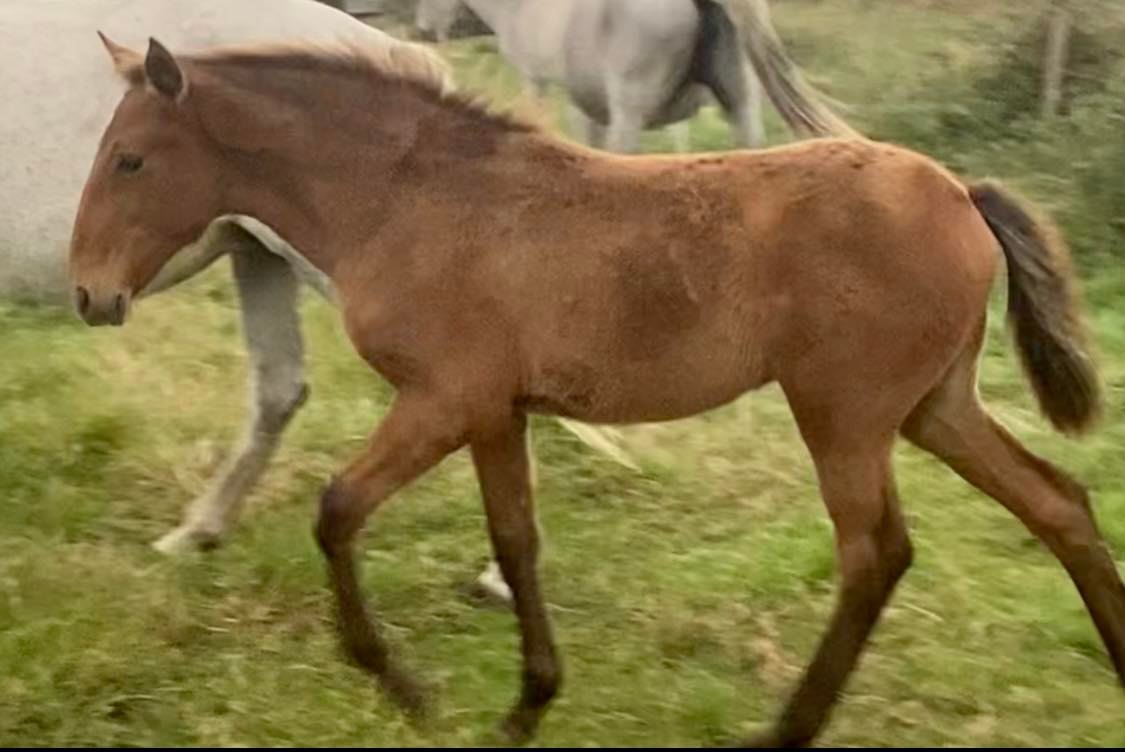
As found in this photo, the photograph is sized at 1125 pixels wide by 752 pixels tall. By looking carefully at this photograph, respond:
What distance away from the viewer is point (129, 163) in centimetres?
282

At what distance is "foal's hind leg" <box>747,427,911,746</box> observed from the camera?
8.95 ft

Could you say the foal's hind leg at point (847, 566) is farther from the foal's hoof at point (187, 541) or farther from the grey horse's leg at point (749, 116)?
the grey horse's leg at point (749, 116)

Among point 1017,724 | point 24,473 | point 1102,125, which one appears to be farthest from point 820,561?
point 1102,125

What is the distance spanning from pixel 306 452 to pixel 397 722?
1610mm

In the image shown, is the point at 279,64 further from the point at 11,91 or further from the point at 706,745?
the point at 706,745

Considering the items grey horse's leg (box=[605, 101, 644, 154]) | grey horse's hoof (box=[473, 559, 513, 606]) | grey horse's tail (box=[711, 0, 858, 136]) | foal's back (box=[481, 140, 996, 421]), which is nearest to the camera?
foal's back (box=[481, 140, 996, 421])

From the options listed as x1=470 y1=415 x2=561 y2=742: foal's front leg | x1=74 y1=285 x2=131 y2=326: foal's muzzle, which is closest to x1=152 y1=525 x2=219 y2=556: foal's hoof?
x1=74 y1=285 x2=131 y2=326: foal's muzzle

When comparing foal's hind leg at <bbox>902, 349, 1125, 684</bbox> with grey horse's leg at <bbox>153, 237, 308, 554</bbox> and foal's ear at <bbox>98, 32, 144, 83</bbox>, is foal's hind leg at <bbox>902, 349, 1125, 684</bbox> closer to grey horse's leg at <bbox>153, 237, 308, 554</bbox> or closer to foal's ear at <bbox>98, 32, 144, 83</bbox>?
foal's ear at <bbox>98, 32, 144, 83</bbox>

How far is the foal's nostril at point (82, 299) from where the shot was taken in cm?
288

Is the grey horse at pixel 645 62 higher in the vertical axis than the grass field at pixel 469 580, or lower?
higher

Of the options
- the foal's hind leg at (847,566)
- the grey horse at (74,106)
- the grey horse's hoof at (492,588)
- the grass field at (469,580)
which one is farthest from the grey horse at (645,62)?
the foal's hind leg at (847,566)

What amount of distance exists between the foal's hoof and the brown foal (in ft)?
3.58

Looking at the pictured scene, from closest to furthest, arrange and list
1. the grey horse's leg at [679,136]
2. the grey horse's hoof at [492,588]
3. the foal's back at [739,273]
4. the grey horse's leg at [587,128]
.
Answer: the foal's back at [739,273], the grey horse's hoof at [492,588], the grey horse's leg at [587,128], the grey horse's leg at [679,136]

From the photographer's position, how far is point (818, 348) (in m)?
2.67
